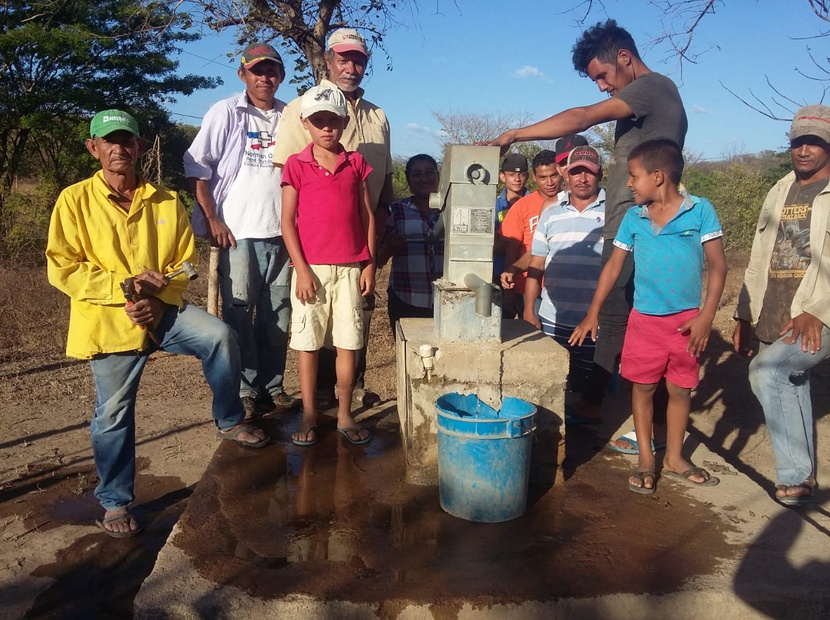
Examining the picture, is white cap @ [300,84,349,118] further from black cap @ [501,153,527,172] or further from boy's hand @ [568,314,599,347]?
black cap @ [501,153,527,172]

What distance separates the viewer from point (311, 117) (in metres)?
3.56

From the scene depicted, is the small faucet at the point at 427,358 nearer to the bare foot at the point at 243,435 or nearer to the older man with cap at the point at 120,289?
the older man with cap at the point at 120,289

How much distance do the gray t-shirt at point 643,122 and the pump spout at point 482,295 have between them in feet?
3.43

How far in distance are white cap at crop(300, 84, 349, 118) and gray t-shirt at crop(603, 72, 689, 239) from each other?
4.52ft

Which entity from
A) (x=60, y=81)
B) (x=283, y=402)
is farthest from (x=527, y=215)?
(x=60, y=81)

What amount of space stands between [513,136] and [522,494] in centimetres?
160

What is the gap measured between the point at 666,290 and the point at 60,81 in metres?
13.9

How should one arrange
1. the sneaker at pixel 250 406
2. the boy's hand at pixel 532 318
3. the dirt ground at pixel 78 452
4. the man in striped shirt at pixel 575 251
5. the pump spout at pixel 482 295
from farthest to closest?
the boy's hand at pixel 532 318 → the man in striped shirt at pixel 575 251 → the sneaker at pixel 250 406 → the pump spout at pixel 482 295 → the dirt ground at pixel 78 452

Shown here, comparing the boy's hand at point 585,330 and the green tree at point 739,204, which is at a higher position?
the green tree at point 739,204

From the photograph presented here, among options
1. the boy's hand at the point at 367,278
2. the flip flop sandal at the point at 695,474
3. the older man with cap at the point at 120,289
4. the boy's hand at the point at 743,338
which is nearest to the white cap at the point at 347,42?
the boy's hand at the point at 367,278

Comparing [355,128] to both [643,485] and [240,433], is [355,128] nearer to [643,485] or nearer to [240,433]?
[240,433]

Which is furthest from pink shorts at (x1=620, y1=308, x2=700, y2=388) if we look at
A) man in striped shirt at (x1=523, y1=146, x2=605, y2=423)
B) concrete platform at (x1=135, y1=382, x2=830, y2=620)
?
man in striped shirt at (x1=523, y1=146, x2=605, y2=423)

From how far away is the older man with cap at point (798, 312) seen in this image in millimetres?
3238

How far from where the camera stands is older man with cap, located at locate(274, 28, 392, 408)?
12.7 feet
